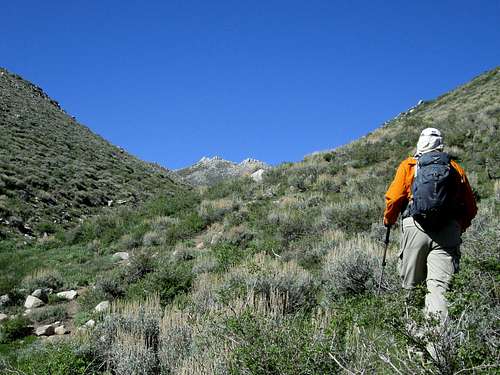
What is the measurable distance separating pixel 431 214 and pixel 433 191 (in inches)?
7.5

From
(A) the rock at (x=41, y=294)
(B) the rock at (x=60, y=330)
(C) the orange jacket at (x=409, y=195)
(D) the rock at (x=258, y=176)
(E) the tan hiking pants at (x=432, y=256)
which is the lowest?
(B) the rock at (x=60, y=330)

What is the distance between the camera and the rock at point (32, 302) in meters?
7.72

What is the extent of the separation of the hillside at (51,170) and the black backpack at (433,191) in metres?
13.0

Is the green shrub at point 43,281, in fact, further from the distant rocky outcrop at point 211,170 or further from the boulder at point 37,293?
the distant rocky outcrop at point 211,170

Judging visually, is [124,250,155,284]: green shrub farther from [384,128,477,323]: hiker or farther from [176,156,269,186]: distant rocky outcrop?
[176,156,269,186]: distant rocky outcrop

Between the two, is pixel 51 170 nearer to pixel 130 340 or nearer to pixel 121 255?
pixel 121 255

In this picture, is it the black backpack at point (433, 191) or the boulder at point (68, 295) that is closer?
the black backpack at point (433, 191)

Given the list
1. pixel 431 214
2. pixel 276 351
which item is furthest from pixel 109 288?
pixel 431 214

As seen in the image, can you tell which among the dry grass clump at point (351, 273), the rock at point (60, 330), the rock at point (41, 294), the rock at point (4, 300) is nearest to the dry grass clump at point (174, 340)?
the dry grass clump at point (351, 273)

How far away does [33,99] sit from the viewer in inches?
1342

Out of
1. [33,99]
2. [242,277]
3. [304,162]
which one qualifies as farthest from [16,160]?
[242,277]

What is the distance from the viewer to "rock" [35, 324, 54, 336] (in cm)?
646

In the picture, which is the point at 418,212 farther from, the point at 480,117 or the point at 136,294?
the point at 480,117

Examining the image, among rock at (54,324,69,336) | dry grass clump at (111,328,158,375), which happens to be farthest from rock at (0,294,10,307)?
dry grass clump at (111,328,158,375)
